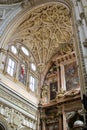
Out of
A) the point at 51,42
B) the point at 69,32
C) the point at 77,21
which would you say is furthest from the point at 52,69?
the point at 77,21

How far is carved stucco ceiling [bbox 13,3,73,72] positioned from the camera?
12586 mm

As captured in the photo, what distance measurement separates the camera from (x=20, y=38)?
13.7 metres

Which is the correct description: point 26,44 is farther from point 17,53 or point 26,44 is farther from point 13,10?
point 13,10

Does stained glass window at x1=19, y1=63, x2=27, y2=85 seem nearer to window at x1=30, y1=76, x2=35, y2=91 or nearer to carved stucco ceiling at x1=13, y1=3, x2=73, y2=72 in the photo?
window at x1=30, y1=76, x2=35, y2=91

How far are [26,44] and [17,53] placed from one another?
4.99ft

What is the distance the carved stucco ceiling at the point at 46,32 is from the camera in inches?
496

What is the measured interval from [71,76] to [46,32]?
395cm

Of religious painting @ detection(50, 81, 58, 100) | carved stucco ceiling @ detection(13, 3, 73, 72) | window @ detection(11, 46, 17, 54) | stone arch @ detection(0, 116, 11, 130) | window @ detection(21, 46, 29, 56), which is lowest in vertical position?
stone arch @ detection(0, 116, 11, 130)

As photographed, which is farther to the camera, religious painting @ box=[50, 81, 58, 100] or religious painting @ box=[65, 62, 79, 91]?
religious painting @ box=[50, 81, 58, 100]

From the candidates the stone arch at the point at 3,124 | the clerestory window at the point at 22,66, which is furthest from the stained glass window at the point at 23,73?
the stone arch at the point at 3,124

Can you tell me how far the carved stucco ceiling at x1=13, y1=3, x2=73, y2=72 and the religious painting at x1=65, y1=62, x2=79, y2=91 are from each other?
151cm

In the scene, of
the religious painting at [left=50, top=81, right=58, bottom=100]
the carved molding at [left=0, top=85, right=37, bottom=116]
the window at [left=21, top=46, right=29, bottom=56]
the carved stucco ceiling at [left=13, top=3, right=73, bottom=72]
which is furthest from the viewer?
the window at [left=21, top=46, right=29, bottom=56]

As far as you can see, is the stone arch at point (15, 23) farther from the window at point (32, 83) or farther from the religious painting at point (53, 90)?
the religious painting at point (53, 90)

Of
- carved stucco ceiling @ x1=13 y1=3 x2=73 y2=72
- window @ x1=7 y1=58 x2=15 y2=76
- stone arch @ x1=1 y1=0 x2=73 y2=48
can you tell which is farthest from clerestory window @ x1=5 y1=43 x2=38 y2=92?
stone arch @ x1=1 y1=0 x2=73 y2=48
